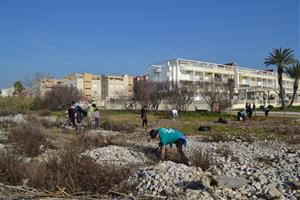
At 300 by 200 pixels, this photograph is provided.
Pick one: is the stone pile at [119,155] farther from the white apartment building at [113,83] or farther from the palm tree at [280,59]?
the white apartment building at [113,83]

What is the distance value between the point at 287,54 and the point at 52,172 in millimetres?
50679

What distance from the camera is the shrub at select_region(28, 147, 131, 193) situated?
7.08 metres

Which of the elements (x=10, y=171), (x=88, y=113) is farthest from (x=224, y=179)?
(x=88, y=113)

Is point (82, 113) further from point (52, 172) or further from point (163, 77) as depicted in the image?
point (163, 77)

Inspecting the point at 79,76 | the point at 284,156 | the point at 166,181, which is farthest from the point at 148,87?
the point at 79,76

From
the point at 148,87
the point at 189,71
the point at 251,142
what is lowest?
the point at 251,142

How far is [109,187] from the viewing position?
7.18 m

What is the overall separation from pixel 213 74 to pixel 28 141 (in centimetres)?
6893

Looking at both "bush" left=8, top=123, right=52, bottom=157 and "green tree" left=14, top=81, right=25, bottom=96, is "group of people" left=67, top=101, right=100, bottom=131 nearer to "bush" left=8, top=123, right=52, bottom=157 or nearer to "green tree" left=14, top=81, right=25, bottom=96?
"bush" left=8, top=123, right=52, bottom=157

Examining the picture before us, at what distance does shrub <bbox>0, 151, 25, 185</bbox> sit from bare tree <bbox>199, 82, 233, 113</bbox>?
3526cm

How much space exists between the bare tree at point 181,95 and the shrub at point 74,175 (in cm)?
3708

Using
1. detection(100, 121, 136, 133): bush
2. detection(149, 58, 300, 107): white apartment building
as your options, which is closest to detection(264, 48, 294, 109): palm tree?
detection(149, 58, 300, 107): white apartment building

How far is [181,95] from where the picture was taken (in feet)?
147

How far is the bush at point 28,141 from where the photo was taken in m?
11.8
